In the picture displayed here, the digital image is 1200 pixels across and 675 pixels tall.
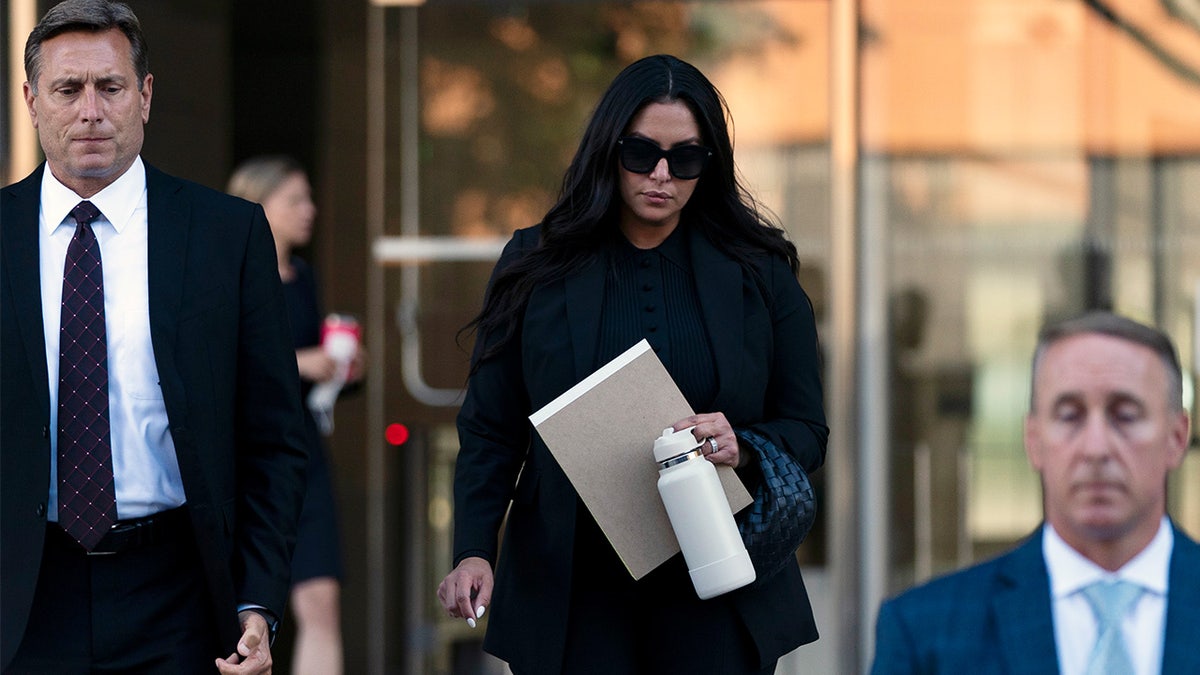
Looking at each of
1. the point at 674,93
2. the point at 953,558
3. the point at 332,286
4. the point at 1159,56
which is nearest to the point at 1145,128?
the point at 1159,56

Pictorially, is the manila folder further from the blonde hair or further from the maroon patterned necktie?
the blonde hair

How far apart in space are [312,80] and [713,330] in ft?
15.2

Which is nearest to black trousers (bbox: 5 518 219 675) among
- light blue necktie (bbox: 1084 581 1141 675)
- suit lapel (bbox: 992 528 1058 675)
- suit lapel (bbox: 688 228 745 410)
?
suit lapel (bbox: 688 228 745 410)

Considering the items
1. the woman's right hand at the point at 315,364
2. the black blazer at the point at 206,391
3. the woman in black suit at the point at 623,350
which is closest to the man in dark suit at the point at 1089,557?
the woman in black suit at the point at 623,350

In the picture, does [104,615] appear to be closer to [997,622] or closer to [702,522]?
[702,522]

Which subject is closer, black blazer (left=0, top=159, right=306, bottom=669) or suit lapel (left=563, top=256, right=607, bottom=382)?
black blazer (left=0, top=159, right=306, bottom=669)

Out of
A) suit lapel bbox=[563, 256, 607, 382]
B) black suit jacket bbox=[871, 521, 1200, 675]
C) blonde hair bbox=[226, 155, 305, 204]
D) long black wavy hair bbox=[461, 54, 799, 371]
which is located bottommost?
black suit jacket bbox=[871, 521, 1200, 675]

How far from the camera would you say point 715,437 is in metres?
3.33

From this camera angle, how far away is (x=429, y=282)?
746cm

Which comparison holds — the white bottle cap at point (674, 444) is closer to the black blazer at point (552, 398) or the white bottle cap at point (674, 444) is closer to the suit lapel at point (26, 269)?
the black blazer at point (552, 398)

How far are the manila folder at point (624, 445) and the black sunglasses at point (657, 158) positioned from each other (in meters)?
0.37

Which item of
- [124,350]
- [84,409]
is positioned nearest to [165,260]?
[124,350]

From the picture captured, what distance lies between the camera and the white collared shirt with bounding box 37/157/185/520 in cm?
330

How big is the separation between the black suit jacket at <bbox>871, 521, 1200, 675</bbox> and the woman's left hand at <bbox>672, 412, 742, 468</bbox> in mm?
892
